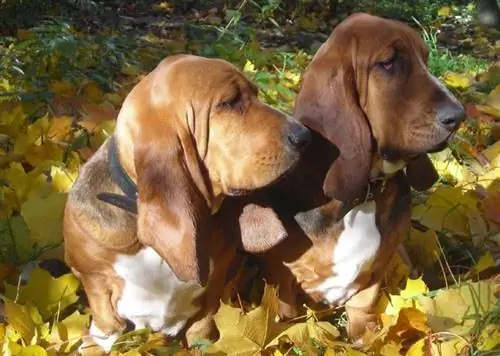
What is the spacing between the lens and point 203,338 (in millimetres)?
2852

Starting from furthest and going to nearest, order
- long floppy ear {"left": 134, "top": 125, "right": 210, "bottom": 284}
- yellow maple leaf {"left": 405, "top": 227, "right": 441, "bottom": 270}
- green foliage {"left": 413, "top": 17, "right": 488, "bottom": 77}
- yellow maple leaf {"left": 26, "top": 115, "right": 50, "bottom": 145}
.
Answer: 1. green foliage {"left": 413, "top": 17, "right": 488, "bottom": 77}
2. yellow maple leaf {"left": 26, "top": 115, "right": 50, "bottom": 145}
3. yellow maple leaf {"left": 405, "top": 227, "right": 441, "bottom": 270}
4. long floppy ear {"left": 134, "top": 125, "right": 210, "bottom": 284}

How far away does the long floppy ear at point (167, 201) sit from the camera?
7.36 ft

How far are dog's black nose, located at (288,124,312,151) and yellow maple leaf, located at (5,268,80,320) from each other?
106 cm

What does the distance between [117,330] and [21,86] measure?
2.29 meters

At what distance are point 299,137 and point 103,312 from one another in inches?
37.4

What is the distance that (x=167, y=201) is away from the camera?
226cm

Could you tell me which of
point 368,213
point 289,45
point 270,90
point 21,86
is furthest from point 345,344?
point 289,45

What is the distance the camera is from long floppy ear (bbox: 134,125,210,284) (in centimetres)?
224

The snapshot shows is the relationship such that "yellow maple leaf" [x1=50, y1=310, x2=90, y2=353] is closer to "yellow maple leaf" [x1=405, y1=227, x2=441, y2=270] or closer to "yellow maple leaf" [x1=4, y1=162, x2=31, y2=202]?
"yellow maple leaf" [x1=4, y1=162, x2=31, y2=202]

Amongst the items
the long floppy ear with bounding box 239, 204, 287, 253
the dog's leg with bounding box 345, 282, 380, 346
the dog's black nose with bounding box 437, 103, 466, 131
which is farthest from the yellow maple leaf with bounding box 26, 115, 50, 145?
the dog's black nose with bounding box 437, 103, 466, 131

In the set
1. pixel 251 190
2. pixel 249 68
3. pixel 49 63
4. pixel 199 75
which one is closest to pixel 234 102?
pixel 199 75

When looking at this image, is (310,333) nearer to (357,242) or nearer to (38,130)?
(357,242)

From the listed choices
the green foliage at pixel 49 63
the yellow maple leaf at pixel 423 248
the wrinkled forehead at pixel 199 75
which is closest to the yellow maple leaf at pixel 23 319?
the wrinkled forehead at pixel 199 75

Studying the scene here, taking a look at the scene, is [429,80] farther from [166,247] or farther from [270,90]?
[270,90]
